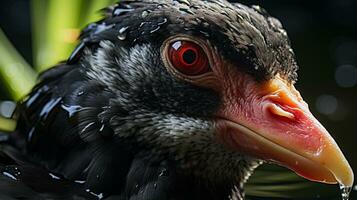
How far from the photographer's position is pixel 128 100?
2.04 metres

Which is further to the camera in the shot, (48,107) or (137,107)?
(48,107)

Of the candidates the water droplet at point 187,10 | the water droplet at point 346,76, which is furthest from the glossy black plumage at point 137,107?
the water droplet at point 346,76

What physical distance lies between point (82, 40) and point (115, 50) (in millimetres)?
135

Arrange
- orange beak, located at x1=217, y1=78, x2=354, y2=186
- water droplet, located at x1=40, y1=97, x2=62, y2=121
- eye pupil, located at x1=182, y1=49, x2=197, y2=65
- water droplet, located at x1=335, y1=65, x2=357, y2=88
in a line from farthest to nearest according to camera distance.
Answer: water droplet, located at x1=335, y1=65, x2=357, y2=88
water droplet, located at x1=40, y1=97, x2=62, y2=121
eye pupil, located at x1=182, y1=49, x2=197, y2=65
orange beak, located at x1=217, y1=78, x2=354, y2=186

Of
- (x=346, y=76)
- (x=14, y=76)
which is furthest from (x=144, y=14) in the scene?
(x=346, y=76)

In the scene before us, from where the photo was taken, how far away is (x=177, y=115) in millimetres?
1993

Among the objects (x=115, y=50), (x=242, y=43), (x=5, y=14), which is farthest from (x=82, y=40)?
(x=5, y=14)

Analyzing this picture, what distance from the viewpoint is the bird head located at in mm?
1956

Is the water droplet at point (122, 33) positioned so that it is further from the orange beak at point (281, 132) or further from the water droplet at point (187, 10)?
the orange beak at point (281, 132)

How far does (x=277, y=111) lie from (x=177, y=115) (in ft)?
0.69

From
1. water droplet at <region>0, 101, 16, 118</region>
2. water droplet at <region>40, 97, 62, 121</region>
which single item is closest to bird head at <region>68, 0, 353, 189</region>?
water droplet at <region>40, 97, 62, 121</region>

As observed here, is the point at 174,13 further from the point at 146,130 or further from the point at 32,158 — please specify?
the point at 32,158

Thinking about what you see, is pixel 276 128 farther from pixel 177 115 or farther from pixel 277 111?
pixel 177 115

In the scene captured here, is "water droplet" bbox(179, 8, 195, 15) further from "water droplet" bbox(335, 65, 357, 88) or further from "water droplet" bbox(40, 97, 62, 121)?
"water droplet" bbox(335, 65, 357, 88)
